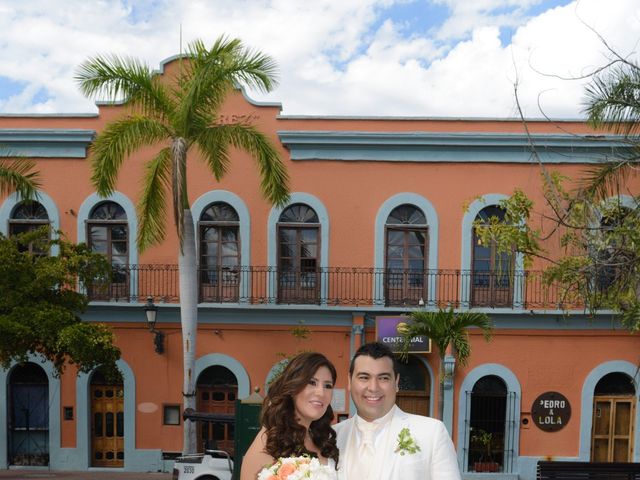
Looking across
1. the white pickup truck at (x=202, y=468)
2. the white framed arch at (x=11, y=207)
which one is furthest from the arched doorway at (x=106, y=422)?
the white framed arch at (x=11, y=207)

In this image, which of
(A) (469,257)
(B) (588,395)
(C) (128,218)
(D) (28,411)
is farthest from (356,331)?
(D) (28,411)

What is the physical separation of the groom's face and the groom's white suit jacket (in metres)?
0.13

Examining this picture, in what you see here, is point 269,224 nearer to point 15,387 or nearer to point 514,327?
point 514,327

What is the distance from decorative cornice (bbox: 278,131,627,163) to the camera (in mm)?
10391

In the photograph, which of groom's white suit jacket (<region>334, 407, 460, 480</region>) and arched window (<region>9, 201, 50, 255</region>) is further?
arched window (<region>9, 201, 50, 255</region>)

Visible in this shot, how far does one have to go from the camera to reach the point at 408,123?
34.8 feet

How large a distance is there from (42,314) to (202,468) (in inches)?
143

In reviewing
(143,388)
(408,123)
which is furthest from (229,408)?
(408,123)

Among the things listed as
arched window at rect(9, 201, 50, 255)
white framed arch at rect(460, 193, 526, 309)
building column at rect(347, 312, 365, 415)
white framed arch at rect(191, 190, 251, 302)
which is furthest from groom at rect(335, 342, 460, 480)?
arched window at rect(9, 201, 50, 255)

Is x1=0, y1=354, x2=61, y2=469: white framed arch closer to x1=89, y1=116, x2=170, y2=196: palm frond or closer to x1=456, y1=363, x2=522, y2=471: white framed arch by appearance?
x1=89, y1=116, x2=170, y2=196: palm frond

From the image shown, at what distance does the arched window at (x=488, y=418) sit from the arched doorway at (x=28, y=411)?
29.3ft

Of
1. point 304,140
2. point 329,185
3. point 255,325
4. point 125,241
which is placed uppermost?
point 304,140

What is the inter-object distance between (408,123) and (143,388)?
25.4ft

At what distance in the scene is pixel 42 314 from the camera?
7.77 m
